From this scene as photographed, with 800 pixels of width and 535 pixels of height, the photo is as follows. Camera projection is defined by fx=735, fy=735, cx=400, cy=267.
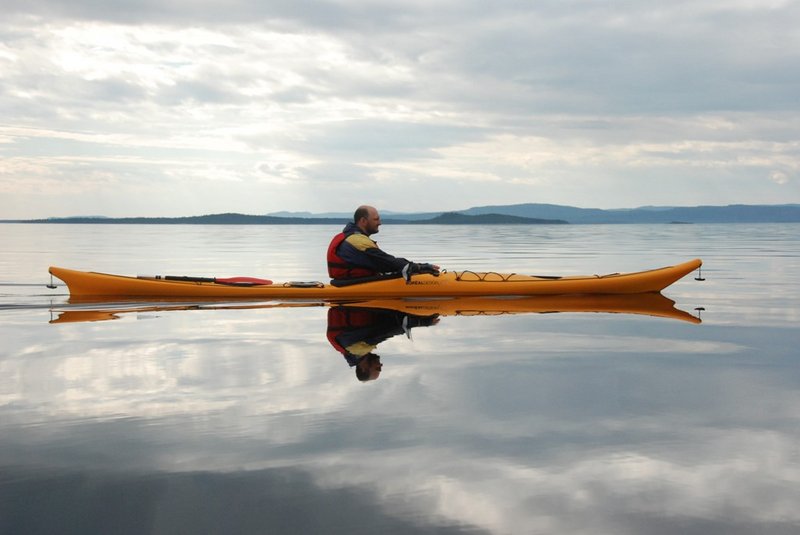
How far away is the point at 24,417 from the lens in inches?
205

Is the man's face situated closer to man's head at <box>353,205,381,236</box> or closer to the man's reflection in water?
man's head at <box>353,205,381,236</box>

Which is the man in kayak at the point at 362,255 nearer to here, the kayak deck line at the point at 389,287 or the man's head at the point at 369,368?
the kayak deck line at the point at 389,287

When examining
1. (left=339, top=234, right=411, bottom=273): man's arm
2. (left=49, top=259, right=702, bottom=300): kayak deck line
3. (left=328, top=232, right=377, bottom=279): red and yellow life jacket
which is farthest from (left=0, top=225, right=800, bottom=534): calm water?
(left=49, top=259, right=702, bottom=300): kayak deck line

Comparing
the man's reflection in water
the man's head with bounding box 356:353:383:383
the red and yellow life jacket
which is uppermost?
the red and yellow life jacket

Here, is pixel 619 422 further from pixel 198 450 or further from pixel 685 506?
pixel 198 450

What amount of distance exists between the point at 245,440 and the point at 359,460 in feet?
2.77

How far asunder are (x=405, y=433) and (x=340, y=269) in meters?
7.89

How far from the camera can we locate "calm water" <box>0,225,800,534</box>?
3.53 m

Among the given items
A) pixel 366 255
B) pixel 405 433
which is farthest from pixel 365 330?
pixel 405 433

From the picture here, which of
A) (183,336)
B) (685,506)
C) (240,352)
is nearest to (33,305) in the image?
(183,336)

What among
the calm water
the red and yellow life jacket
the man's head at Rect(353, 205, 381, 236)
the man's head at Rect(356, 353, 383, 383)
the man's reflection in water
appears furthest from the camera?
the red and yellow life jacket

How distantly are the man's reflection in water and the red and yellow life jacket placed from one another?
69 cm

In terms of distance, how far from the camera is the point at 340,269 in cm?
1255

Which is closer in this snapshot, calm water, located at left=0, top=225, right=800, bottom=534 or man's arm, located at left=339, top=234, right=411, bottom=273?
calm water, located at left=0, top=225, right=800, bottom=534
